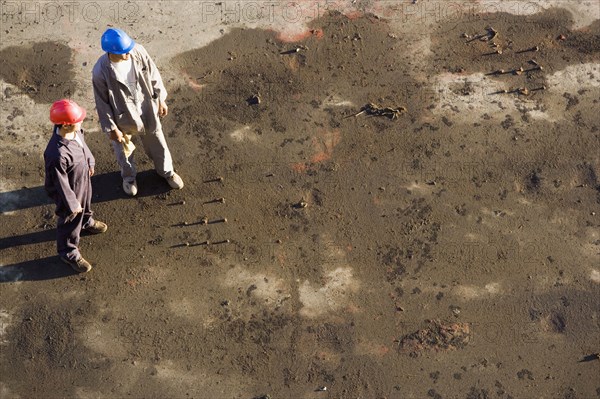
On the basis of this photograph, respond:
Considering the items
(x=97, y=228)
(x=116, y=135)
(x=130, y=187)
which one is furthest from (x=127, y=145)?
(x=97, y=228)

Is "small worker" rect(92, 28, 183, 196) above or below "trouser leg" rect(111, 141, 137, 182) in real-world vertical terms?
above

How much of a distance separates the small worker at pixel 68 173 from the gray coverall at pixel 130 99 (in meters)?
0.26

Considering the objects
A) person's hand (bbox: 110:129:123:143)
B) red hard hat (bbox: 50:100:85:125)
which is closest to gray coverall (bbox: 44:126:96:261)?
red hard hat (bbox: 50:100:85:125)

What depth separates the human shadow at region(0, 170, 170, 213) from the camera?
623 cm

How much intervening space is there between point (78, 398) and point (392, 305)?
3.13 metres

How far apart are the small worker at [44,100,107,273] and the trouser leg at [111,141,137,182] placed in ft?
1.63

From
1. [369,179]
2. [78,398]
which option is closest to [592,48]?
[369,179]

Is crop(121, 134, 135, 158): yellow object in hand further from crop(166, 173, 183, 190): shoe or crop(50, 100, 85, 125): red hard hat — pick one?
crop(50, 100, 85, 125): red hard hat

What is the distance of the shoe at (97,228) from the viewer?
19.6 ft

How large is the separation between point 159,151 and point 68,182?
1.13m

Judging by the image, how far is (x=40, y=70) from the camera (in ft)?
23.3

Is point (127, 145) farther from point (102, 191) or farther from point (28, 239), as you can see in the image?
point (28, 239)

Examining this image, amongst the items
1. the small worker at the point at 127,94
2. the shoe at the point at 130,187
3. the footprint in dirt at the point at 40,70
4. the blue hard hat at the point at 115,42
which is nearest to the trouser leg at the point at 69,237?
the shoe at the point at 130,187

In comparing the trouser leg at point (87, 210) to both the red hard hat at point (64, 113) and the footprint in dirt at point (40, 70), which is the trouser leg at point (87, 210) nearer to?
the red hard hat at point (64, 113)
